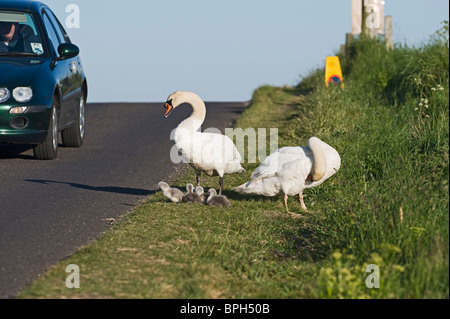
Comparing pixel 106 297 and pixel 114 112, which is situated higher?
pixel 106 297

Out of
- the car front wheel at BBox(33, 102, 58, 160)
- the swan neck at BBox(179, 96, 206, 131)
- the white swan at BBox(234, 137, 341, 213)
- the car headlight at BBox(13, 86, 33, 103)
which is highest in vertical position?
the swan neck at BBox(179, 96, 206, 131)

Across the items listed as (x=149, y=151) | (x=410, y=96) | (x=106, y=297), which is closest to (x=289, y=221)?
(x=106, y=297)

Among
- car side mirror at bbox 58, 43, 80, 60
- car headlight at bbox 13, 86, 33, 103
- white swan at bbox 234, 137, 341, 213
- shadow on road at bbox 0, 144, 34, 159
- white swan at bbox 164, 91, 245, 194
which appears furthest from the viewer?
shadow on road at bbox 0, 144, 34, 159

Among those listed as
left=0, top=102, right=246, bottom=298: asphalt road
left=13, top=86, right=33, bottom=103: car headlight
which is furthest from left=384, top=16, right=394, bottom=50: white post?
left=13, top=86, right=33, bottom=103: car headlight

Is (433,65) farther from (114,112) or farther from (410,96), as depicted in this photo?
(114,112)

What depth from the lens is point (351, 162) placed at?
32.8ft

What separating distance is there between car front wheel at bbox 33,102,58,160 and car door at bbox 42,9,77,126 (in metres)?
0.32

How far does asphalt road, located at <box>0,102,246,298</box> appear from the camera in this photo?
6309mm

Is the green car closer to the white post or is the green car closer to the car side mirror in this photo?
the car side mirror

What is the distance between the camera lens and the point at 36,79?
10781 millimetres

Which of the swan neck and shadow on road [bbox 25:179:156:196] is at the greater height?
the swan neck

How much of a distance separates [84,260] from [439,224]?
2448 mm

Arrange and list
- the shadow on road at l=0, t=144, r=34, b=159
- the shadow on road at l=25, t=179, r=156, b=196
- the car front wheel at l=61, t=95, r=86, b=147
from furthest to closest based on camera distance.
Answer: the car front wheel at l=61, t=95, r=86, b=147 < the shadow on road at l=0, t=144, r=34, b=159 < the shadow on road at l=25, t=179, r=156, b=196

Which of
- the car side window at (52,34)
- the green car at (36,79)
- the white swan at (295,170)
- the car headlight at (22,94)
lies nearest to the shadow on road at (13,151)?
the green car at (36,79)
